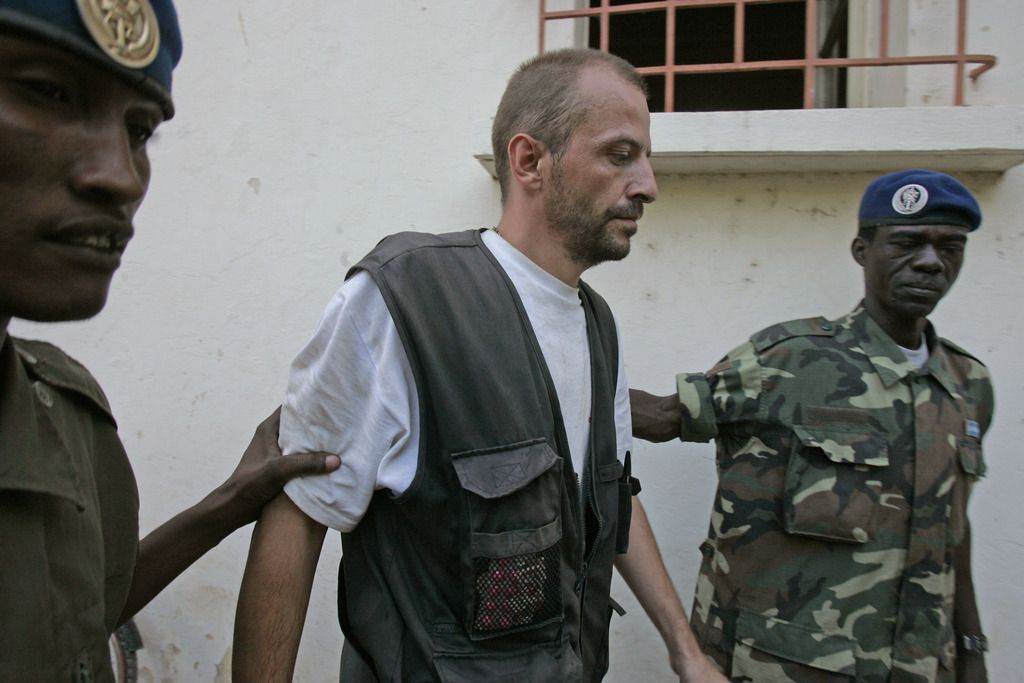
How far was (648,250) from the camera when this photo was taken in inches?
95.0

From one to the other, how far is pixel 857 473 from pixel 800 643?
43cm

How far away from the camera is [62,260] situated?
750mm

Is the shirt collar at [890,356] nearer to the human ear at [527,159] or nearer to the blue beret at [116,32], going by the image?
the human ear at [527,159]

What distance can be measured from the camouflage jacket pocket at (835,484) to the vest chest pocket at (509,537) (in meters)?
0.83

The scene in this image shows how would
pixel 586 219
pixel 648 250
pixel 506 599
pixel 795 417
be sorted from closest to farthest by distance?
pixel 506 599 → pixel 586 219 → pixel 795 417 → pixel 648 250

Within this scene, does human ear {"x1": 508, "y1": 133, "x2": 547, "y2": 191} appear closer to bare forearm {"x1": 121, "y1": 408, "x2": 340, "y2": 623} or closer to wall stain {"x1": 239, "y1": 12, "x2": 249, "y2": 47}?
bare forearm {"x1": 121, "y1": 408, "x2": 340, "y2": 623}

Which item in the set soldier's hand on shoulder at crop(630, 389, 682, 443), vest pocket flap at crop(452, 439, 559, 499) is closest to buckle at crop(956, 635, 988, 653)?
soldier's hand on shoulder at crop(630, 389, 682, 443)

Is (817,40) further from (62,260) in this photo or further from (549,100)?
(62,260)

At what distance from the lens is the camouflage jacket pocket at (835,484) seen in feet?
6.13

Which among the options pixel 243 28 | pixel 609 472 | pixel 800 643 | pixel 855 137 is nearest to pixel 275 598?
pixel 609 472

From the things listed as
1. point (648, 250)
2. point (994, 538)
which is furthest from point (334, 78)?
point (994, 538)

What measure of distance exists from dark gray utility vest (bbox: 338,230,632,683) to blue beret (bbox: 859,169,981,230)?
115 centimetres

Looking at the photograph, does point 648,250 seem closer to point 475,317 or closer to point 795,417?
point 795,417

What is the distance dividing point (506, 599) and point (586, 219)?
706mm
